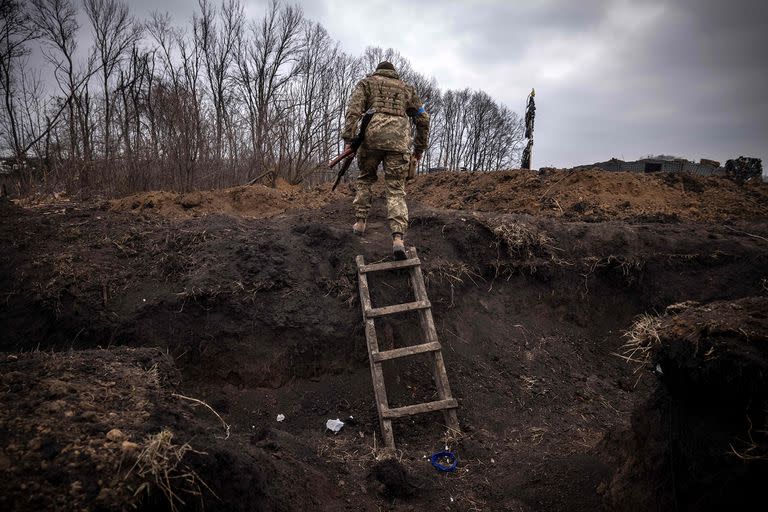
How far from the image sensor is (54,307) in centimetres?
457

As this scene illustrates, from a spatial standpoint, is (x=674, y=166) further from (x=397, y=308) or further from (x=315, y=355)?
(x=315, y=355)

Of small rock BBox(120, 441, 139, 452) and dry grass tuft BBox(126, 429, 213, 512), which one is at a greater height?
small rock BBox(120, 441, 139, 452)

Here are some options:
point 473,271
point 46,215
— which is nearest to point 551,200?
point 473,271

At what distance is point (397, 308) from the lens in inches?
188

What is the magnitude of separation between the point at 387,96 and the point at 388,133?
1.66 feet

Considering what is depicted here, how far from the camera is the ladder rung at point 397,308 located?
15.4ft

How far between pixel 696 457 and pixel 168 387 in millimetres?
3342

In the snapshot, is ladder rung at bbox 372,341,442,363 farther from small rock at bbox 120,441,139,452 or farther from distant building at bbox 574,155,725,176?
distant building at bbox 574,155,725,176

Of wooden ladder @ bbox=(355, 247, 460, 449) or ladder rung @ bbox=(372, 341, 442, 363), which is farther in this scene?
ladder rung @ bbox=(372, 341, 442, 363)

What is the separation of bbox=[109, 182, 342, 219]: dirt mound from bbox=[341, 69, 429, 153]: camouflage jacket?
3.15 m

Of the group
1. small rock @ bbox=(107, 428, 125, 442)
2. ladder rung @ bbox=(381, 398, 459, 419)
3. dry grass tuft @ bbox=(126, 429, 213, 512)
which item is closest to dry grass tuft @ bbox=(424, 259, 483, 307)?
ladder rung @ bbox=(381, 398, 459, 419)

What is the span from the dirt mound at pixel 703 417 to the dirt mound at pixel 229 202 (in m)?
6.75

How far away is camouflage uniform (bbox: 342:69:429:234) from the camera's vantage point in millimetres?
5449

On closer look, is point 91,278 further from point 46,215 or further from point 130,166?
point 130,166
